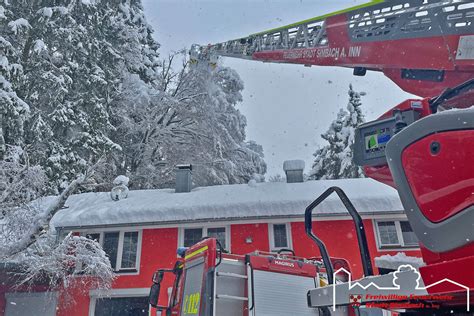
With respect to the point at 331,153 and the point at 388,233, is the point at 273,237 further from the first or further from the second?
the point at 331,153

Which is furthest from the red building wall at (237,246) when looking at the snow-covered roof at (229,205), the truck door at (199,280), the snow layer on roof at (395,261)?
the snow layer on roof at (395,261)

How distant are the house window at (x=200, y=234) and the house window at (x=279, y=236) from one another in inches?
66.6

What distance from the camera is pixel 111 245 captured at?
1484 cm

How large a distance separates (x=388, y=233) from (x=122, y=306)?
9.81m

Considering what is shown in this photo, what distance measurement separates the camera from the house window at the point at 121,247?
14500 millimetres

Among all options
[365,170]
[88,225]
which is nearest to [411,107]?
[365,170]

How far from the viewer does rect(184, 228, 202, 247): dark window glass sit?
47.6 ft

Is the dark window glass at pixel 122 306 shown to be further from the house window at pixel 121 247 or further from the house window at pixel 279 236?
the house window at pixel 279 236

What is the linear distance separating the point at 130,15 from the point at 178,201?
19143 mm

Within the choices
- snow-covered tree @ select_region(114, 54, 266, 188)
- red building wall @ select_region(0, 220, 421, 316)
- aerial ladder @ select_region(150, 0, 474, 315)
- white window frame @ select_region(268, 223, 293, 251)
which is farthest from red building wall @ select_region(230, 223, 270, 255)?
snow-covered tree @ select_region(114, 54, 266, 188)

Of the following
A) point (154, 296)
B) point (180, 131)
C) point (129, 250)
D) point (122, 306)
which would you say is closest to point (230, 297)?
point (154, 296)

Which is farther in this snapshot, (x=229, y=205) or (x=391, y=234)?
(x=229, y=205)

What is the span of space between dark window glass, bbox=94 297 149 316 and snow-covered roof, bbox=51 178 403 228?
273 centimetres

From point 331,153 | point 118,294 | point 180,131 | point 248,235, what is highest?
point 331,153
